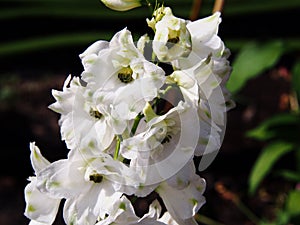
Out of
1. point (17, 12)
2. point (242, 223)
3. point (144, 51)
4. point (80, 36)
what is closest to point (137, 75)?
point (144, 51)

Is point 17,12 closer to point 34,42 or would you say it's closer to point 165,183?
point 34,42

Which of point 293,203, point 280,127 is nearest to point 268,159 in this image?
point 280,127

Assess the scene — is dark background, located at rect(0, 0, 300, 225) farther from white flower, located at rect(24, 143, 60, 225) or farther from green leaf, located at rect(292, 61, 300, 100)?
white flower, located at rect(24, 143, 60, 225)

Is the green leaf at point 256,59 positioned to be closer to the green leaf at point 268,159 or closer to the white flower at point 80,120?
the green leaf at point 268,159

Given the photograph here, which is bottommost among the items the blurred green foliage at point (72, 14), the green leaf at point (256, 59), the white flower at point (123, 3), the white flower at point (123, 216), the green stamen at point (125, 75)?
the blurred green foliage at point (72, 14)

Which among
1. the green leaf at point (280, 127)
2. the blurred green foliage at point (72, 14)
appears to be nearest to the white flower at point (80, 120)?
the green leaf at point (280, 127)
